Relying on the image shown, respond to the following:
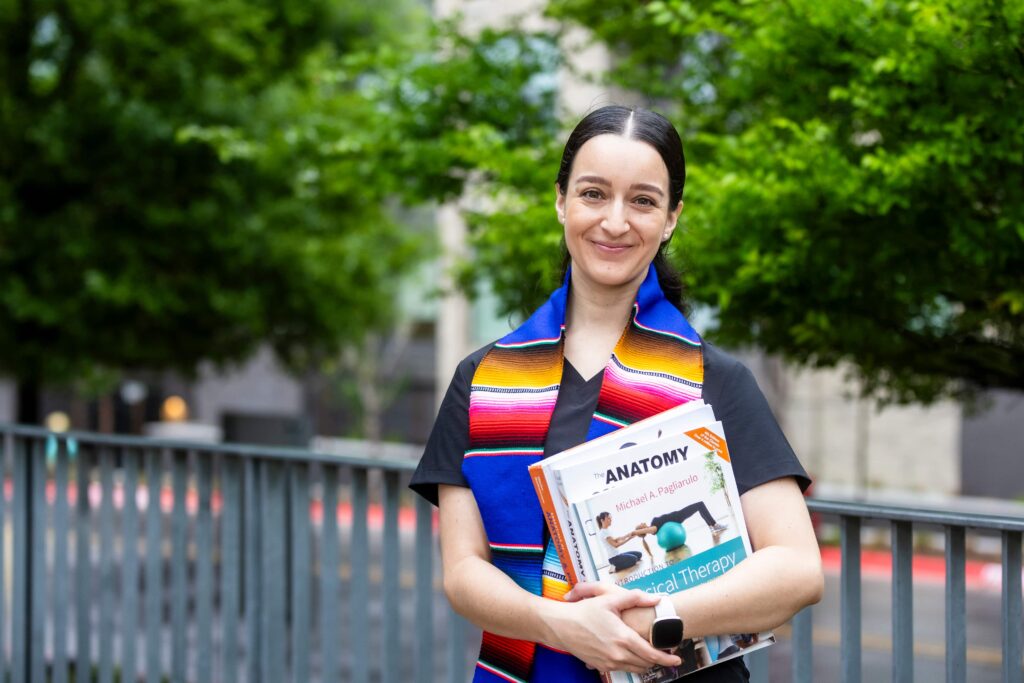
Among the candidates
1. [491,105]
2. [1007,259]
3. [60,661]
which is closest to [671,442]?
[1007,259]

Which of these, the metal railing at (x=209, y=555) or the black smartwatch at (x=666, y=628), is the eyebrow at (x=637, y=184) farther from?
the metal railing at (x=209, y=555)

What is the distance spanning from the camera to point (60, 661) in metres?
4.70

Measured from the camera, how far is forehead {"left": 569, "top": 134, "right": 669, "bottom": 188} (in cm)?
198

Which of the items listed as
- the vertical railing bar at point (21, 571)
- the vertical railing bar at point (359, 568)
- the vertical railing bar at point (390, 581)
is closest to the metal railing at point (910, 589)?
the vertical railing bar at point (390, 581)

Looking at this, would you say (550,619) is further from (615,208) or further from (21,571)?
(21,571)

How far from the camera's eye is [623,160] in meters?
1.99

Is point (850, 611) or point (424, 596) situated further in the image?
point (424, 596)

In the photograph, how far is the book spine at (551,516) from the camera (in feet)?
6.11

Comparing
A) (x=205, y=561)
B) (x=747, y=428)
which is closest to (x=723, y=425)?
(x=747, y=428)

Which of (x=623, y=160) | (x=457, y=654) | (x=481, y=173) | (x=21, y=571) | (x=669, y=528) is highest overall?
(x=481, y=173)

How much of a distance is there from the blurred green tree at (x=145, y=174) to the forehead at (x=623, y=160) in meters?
6.67

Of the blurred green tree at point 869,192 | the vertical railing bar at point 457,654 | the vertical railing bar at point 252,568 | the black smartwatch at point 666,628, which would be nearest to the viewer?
the black smartwatch at point 666,628

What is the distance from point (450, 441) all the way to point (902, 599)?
150cm

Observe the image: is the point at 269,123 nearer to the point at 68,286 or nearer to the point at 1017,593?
the point at 68,286
